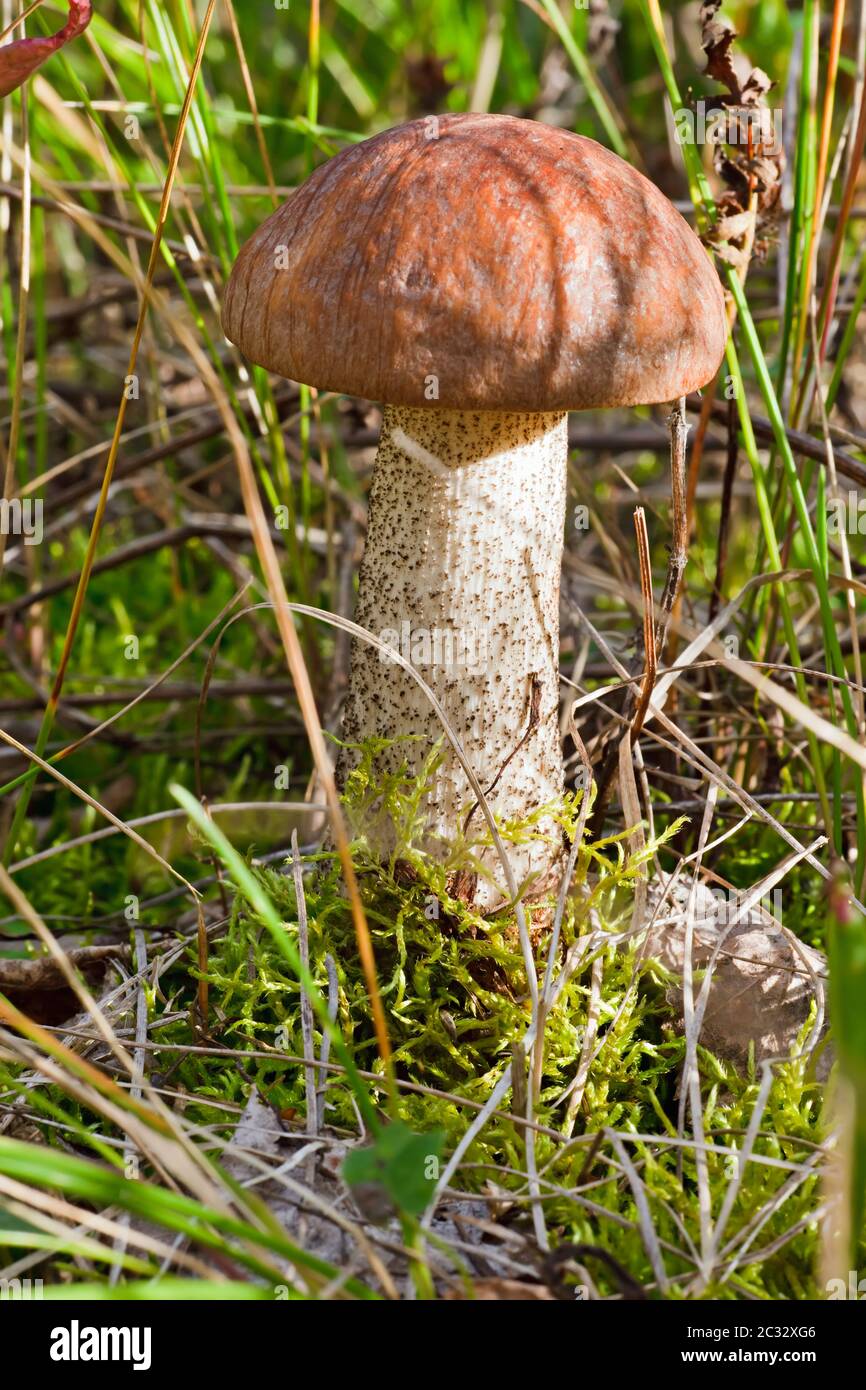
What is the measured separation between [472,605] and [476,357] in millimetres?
495

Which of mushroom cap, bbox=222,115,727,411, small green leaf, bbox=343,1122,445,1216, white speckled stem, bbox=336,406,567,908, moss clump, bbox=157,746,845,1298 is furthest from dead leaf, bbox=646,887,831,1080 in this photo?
mushroom cap, bbox=222,115,727,411

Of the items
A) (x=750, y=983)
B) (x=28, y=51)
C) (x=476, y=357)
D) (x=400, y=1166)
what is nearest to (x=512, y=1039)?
(x=750, y=983)

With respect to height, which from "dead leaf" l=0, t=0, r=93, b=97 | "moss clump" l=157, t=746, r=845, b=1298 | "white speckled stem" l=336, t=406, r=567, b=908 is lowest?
"moss clump" l=157, t=746, r=845, b=1298

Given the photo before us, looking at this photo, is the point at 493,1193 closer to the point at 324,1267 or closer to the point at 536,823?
the point at 324,1267

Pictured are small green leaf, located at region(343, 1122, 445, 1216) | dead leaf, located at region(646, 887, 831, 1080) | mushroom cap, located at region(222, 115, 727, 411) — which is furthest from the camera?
dead leaf, located at region(646, 887, 831, 1080)

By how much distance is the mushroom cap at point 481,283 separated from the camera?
152 cm

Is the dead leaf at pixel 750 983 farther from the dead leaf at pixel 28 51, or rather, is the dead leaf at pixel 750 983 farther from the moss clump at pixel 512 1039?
the dead leaf at pixel 28 51

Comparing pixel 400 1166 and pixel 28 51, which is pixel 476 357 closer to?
pixel 28 51

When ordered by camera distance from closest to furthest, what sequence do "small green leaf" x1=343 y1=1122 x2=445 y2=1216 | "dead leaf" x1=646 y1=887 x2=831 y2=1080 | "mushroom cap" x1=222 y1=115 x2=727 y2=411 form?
1. "small green leaf" x1=343 y1=1122 x2=445 y2=1216
2. "mushroom cap" x1=222 y1=115 x2=727 y2=411
3. "dead leaf" x1=646 y1=887 x2=831 y2=1080

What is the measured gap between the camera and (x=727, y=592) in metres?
3.26

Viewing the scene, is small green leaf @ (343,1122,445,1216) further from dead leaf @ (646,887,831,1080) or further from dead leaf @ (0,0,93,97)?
dead leaf @ (0,0,93,97)

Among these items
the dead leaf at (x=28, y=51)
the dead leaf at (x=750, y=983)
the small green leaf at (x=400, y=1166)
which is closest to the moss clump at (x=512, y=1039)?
the dead leaf at (x=750, y=983)

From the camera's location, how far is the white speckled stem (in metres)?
1.83

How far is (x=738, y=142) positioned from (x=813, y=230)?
24cm
